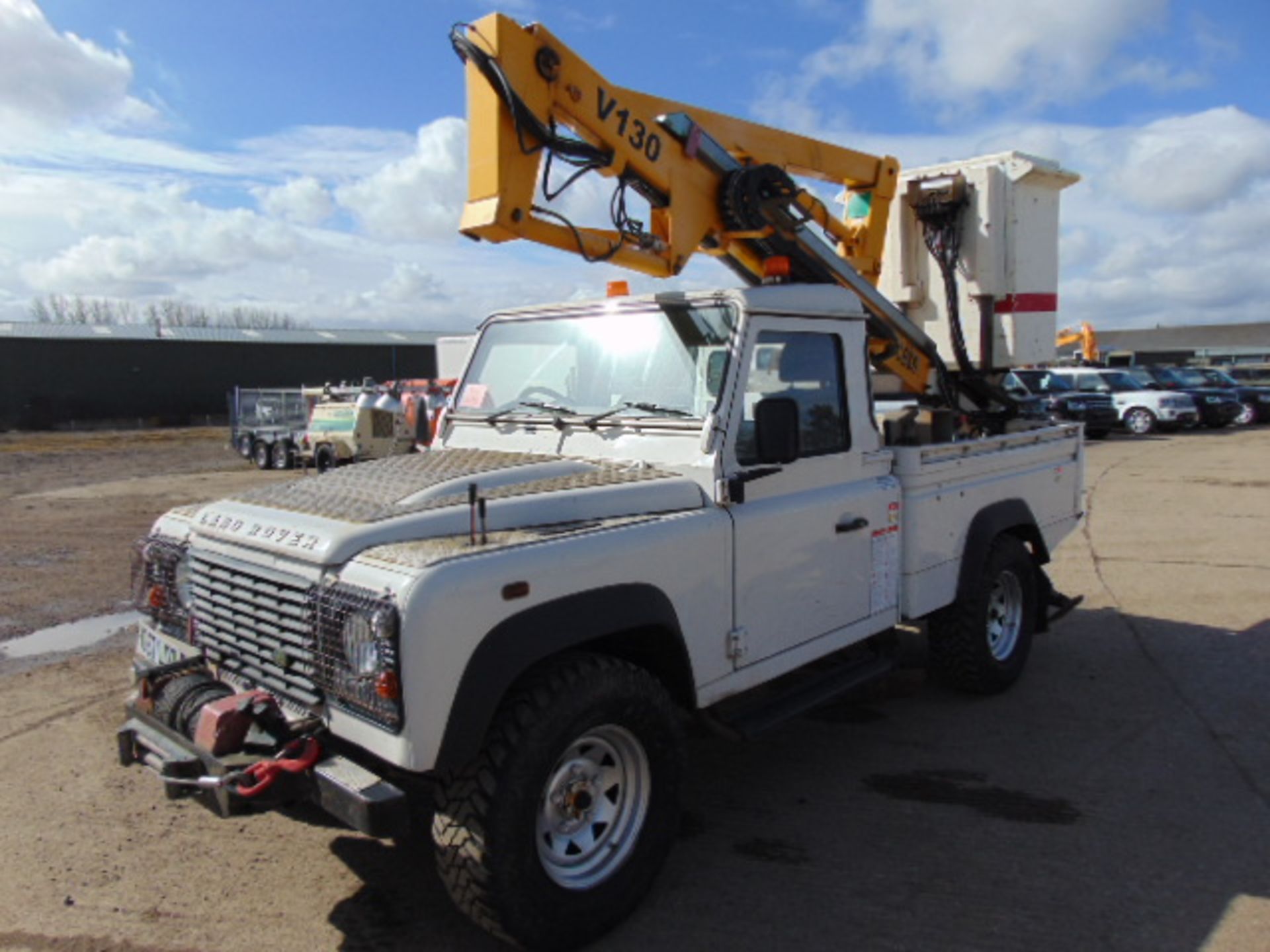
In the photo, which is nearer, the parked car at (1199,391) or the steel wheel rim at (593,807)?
the steel wheel rim at (593,807)

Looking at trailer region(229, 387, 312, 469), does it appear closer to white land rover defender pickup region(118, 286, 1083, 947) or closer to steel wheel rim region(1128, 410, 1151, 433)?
white land rover defender pickup region(118, 286, 1083, 947)

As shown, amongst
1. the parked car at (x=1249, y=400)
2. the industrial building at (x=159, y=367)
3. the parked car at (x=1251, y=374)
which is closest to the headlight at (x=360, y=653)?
the parked car at (x=1249, y=400)

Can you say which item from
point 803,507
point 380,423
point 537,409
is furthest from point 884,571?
point 380,423

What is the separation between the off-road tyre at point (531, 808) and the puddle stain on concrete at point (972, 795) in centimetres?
163

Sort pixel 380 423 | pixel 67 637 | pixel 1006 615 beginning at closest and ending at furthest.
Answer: pixel 1006 615 → pixel 67 637 → pixel 380 423

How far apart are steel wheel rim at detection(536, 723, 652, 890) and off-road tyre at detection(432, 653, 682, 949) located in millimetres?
25

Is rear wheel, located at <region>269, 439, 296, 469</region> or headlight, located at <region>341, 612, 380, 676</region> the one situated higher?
headlight, located at <region>341, 612, 380, 676</region>

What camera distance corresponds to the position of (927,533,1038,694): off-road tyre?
5172 mm

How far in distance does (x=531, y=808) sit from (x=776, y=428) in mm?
1665

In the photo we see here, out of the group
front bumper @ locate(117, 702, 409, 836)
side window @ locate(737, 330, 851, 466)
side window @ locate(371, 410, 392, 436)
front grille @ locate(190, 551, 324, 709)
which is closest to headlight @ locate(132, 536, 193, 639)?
front grille @ locate(190, 551, 324, 709)

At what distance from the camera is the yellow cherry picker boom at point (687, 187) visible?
4.18m

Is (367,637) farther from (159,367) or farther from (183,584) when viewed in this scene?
(159,367)

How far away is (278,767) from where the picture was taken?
278 cm

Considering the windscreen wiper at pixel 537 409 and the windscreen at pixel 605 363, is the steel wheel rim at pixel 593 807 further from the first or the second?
the windscreen wiper at pixel 537 409
